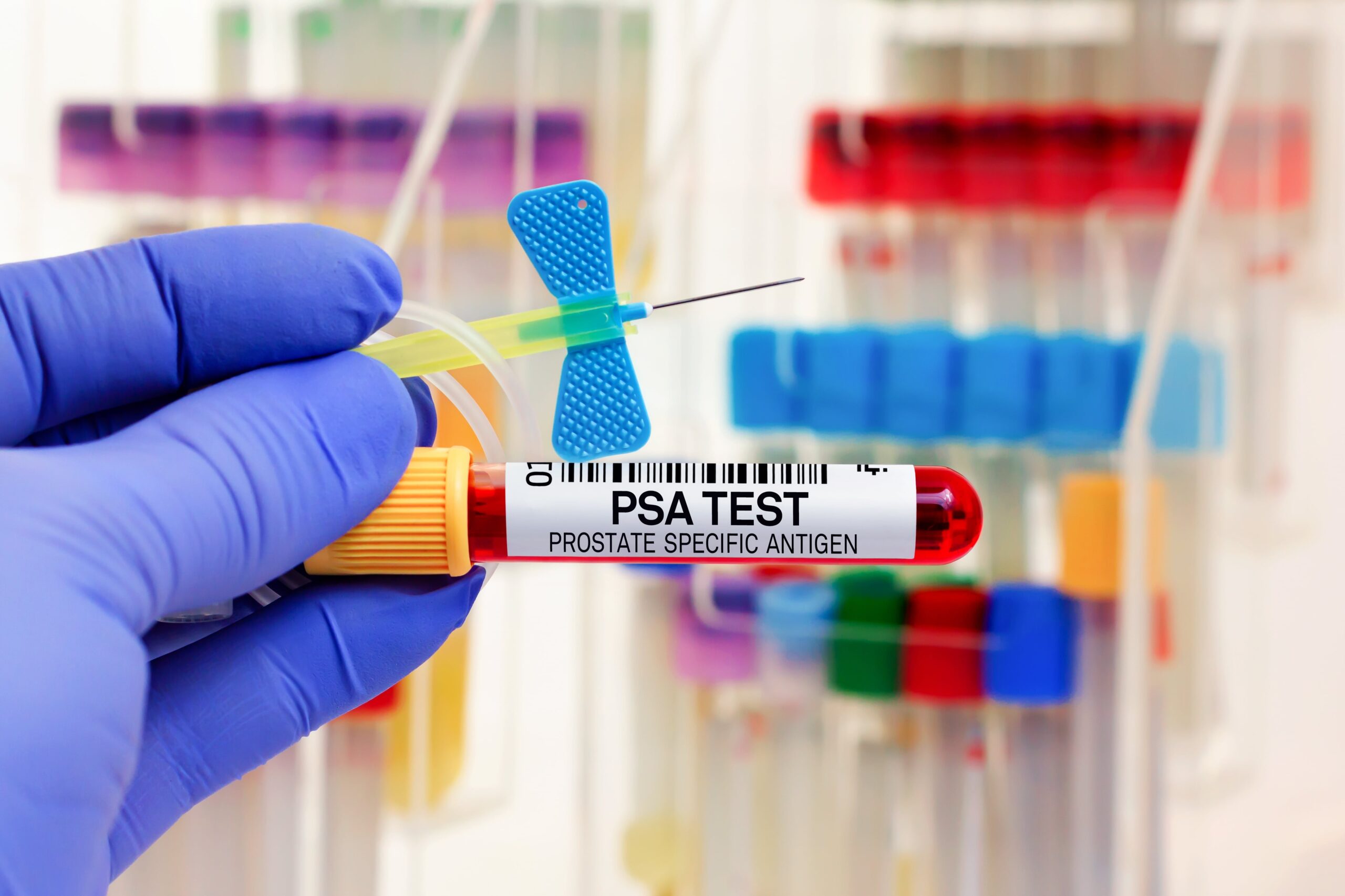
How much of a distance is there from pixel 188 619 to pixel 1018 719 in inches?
32.7

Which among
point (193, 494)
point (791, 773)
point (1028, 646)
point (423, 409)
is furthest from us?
point (791, 773)

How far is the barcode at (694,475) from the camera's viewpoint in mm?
477

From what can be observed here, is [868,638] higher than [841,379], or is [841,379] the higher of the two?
[841,379]

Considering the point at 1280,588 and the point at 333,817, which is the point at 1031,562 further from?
A: the point at 333,817

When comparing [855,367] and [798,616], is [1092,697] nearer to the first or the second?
[798,616]

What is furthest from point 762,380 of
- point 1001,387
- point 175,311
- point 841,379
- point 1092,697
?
point 175,311

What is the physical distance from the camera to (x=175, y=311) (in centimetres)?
51

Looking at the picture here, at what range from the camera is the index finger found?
0.49 m

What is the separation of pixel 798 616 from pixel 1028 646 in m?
0.23

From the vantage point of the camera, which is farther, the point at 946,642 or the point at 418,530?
the point at 946,642

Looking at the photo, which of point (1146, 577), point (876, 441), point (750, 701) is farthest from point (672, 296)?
point (1146, 577)

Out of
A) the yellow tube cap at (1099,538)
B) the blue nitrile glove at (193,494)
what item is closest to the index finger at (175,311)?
the blue nitrile glove at (193,494)

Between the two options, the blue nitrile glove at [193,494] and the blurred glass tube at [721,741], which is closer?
the blue nitrile glove at [193,494]

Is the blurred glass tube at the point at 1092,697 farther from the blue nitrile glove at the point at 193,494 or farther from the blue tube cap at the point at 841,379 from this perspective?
the blue nitrile glove at the point at 193,494
